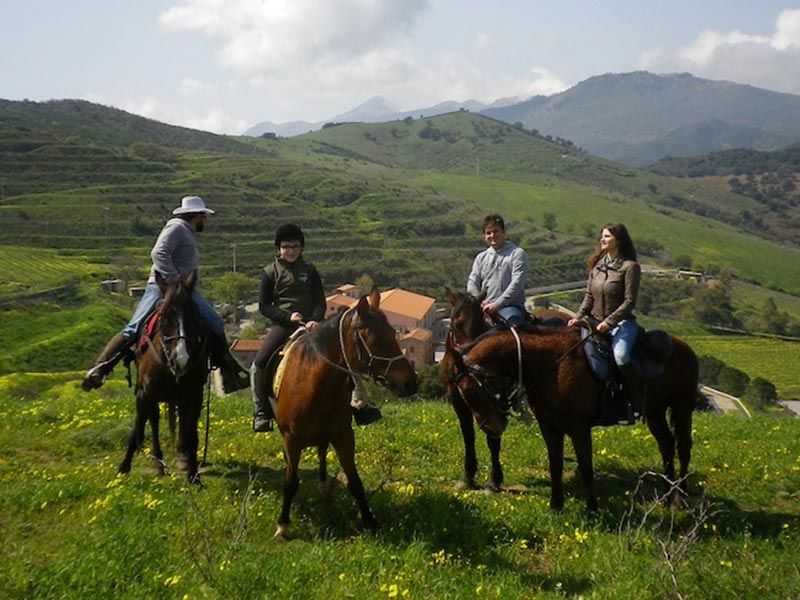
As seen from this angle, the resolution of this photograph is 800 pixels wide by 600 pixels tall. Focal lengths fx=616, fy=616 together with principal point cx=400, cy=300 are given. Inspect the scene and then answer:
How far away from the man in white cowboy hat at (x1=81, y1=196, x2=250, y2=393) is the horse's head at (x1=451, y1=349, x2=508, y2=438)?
3.59 m

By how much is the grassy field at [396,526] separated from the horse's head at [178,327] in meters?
1.64

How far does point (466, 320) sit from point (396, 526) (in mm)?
2733

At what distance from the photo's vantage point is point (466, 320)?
8.18 meters

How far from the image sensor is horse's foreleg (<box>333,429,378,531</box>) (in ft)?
23.5

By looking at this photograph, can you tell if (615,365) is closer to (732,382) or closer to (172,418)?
(172,418)

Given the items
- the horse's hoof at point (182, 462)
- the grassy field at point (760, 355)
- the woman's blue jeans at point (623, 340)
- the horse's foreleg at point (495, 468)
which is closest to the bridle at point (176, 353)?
the horse's hoof at point (182, 462)

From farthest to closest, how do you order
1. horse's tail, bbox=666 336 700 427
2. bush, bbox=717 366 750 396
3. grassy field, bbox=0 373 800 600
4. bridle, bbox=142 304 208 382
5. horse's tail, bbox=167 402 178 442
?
bush, bbox=717 366 750 396 → horse's tail, bbox=167 402 178 442 → horse's tail, bbox=666 336 700 427 → bridle, bbox=142 304 208 382 → grassy field, bbox=0 373 800 600

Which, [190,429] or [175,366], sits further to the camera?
[190,429]

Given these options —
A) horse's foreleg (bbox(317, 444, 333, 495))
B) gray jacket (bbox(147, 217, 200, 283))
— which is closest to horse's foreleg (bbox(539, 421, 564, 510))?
horse's foreleg (bbox(317, 444, 333, 495))

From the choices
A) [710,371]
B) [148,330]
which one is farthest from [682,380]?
[710,371]

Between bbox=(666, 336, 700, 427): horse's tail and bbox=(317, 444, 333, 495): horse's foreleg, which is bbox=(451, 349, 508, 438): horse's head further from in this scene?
bbox=(666, 336, 700, 427): horse's tail

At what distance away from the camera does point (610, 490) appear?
8852 mm

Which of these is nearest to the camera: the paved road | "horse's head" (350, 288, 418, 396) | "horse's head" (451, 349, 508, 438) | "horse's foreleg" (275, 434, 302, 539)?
"horse's head" (350, 288, 418, 396)

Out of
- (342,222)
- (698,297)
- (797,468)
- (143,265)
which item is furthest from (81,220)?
(797,468)
